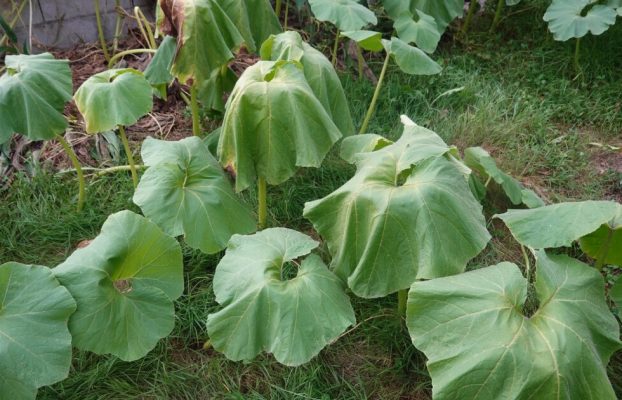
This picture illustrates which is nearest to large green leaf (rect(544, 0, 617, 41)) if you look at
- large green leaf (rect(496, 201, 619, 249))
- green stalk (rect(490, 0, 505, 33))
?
green stalk (rect(490, 0, 505, 33))

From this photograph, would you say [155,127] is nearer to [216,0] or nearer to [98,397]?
[216,0]

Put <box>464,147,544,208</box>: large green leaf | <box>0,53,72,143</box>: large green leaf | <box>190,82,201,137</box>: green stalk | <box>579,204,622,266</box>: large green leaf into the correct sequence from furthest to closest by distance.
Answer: <box>190,82,201,137</box>: green stalk → <box>464,147,544,208</box>: large green leaf → <box>0,53,72,143</box>: large green leaf → <box>579,204,622,266</box>: large green leaf

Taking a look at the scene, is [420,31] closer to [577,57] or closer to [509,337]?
[577,57]

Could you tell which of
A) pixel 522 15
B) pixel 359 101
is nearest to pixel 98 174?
pixel 359 101

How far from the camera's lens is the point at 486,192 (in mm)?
2828

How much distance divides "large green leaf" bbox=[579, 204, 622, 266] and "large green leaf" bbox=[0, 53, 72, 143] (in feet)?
6.62

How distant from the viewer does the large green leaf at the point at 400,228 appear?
193 centimetres

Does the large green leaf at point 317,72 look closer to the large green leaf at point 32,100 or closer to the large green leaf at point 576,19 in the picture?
the large green leaf at point 32,100

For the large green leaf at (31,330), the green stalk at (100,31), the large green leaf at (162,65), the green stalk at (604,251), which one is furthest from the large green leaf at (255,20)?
the green stalk at (604,251)

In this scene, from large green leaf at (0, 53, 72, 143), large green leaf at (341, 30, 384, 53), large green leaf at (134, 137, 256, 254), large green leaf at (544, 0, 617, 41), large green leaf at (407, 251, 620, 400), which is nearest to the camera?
large green leaf at (407, 251, 620, 400)

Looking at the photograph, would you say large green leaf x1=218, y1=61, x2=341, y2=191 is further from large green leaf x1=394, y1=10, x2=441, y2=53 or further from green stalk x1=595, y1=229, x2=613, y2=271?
large green leaf x1=394, y1=10, x2=441, y2=53

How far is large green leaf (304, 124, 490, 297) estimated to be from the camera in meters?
1.93

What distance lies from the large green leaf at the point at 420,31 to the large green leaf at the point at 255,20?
66 centimetres

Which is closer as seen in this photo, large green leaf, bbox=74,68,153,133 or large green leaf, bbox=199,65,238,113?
large green leaf, bbox=74,68,153,133
